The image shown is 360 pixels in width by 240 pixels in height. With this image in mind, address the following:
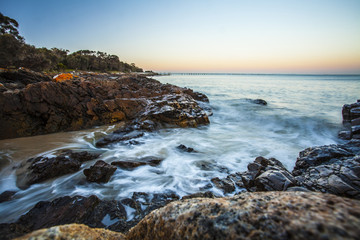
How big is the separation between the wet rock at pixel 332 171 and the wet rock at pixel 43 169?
5357mm

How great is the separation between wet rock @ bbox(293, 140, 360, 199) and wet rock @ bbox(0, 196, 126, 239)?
360cm

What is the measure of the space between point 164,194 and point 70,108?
6.49 meters

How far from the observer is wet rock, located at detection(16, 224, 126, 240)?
1188 millimetres

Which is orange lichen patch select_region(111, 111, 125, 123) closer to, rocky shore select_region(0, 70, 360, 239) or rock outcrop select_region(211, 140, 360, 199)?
rocky shore select_region(0, 70, 360, 239)

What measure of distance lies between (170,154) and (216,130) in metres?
3.78

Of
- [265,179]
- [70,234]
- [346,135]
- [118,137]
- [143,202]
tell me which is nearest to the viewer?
[70,234]

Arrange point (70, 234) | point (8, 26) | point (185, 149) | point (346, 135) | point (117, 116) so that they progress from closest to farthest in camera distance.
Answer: point (70, 234), point (185, 149), point (346, 135), point (117, 116), point (8, 26)

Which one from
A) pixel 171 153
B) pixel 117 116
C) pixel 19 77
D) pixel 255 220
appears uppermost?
pixel 19 77

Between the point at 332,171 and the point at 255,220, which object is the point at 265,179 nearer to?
the point at 332,171

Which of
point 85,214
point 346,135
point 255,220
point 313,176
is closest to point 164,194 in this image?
point 85,214

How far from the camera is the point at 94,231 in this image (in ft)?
5.24

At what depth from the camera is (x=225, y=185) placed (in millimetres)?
3693

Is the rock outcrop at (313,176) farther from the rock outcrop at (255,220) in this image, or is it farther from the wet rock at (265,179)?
the rock outcrop at (255,220)

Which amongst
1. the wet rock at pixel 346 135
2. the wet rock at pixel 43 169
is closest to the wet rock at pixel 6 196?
the wet rock at pixel 43 169
